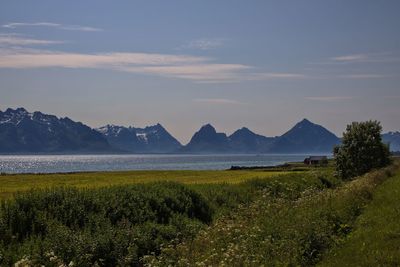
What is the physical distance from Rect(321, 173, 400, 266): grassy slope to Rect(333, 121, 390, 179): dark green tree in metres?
44.6

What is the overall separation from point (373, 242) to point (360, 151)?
178 feet

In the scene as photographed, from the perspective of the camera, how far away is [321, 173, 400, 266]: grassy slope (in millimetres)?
16672

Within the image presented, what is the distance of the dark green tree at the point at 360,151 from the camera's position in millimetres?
71125

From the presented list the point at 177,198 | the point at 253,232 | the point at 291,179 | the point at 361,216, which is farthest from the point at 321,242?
the point at 291,179

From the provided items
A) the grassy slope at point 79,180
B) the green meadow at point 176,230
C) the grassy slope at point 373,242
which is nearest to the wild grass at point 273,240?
the green meadow at point 176,230

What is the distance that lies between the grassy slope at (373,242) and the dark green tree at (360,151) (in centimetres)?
4463

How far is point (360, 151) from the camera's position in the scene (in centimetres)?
7119

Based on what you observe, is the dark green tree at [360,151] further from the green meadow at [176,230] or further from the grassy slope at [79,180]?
the green meadow at [176,230]

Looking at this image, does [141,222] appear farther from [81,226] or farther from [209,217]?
[209,217]

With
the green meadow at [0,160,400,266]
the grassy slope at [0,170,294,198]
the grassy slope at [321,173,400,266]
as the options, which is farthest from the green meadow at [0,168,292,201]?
the grassy slope at [321,173,400,266]

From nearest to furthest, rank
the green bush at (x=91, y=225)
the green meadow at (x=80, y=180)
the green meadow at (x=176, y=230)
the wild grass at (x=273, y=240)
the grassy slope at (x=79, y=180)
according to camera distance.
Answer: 1. the wild grass at (x=273, y=240)
2. the green meadow at (x=176, y=230)
3. the green bush at (x=91, y=225)
4. the green meadow at (x=80, y=180)
5. the grassy slope at (x=79, y=180)

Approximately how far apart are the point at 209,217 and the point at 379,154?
152ft

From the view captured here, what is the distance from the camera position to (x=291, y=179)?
173 feet

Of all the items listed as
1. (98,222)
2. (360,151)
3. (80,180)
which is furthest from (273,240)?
(360,151)
